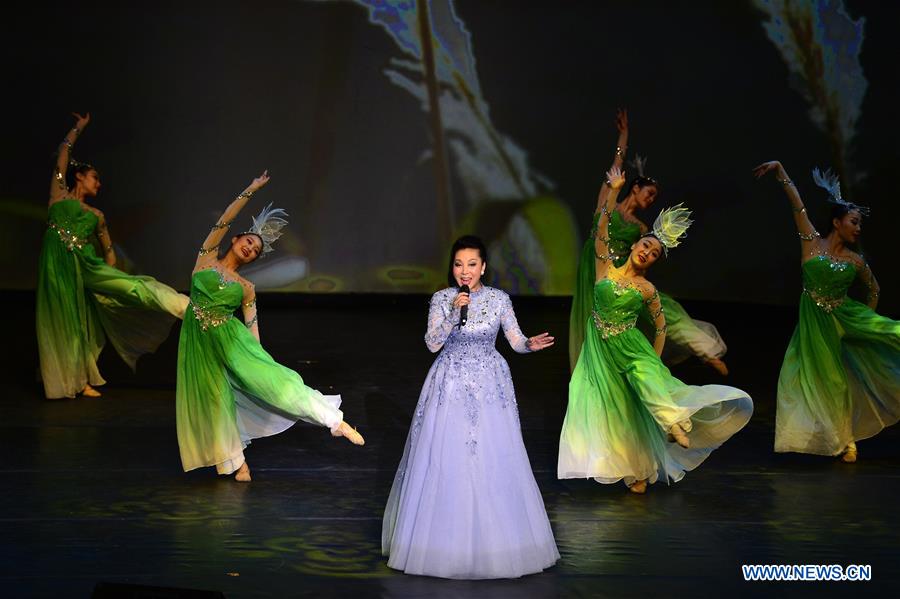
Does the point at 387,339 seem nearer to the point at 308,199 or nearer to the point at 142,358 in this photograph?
the point at 142,358

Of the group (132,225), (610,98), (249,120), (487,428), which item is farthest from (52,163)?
(487,428)

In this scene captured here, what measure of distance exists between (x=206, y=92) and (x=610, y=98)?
4.07 meters

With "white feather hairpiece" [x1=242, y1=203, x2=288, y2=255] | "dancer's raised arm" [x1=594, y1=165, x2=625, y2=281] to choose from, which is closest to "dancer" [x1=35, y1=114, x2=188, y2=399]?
"white feather hairpiece" [x1=242, y1=203, x2=288, y2=255]

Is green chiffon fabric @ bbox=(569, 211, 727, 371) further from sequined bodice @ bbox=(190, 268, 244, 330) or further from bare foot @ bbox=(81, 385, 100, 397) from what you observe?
bare foot @ bbox=(81, 385, 100, 397)

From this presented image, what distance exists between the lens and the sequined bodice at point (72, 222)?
23.3 feet

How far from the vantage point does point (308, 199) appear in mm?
12203

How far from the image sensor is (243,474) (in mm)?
5223

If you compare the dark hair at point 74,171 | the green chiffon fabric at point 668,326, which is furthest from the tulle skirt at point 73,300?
the green chiffon fabric at point 668,326

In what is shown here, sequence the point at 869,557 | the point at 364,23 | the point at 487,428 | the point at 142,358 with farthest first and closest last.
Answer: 1. the point at 364,23
2. the point at 142,358
3. the point at 869,557
4. the point at 487,428

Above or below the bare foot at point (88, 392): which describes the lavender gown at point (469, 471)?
above

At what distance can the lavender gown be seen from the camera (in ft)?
12.7

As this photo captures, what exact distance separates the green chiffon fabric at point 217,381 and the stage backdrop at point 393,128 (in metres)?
7.03

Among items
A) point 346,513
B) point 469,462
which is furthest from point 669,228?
point 346,513

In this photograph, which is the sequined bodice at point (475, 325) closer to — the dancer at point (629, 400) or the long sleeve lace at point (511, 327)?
the long sleeve lace at point (511, 327)
